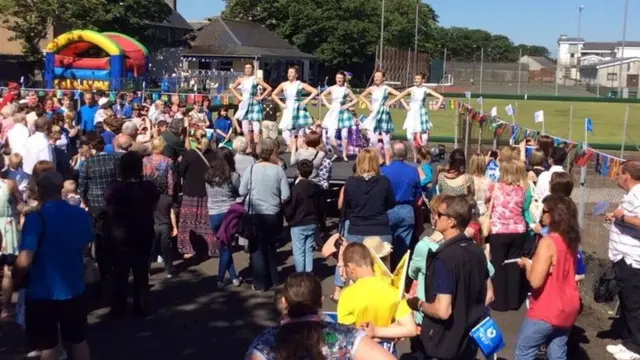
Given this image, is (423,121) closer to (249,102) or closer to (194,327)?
(249,102)

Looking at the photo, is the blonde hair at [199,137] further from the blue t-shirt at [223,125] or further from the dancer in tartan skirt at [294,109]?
the blue t-shirt at [223,125]

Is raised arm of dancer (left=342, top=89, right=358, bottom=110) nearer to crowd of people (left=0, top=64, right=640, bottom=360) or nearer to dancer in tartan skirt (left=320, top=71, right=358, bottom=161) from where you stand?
dancer in tartan skirt (left=320, top=71, right=358, bottom=161)

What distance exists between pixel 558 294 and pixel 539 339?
364 mm

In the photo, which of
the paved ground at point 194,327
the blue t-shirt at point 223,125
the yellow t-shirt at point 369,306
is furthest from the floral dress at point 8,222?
the blue t-shirt at point 223,125

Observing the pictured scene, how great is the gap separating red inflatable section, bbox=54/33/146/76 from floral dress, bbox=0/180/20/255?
2354 cm

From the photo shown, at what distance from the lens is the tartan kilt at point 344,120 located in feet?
46.4

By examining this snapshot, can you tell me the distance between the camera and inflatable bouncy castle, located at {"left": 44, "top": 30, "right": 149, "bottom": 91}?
29.0 meters

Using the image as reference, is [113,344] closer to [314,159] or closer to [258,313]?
[258,313]

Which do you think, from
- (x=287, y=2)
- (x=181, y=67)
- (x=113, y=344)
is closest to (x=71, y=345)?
(x=113, y=344)

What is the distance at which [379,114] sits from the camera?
1373cm

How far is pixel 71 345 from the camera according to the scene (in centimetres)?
527

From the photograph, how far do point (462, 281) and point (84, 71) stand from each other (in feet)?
92.4

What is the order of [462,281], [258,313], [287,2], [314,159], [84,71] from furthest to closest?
[287,2], [84,71], [314,159], [258,313], [462,281]

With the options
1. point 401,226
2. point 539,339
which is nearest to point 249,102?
point 401,226
